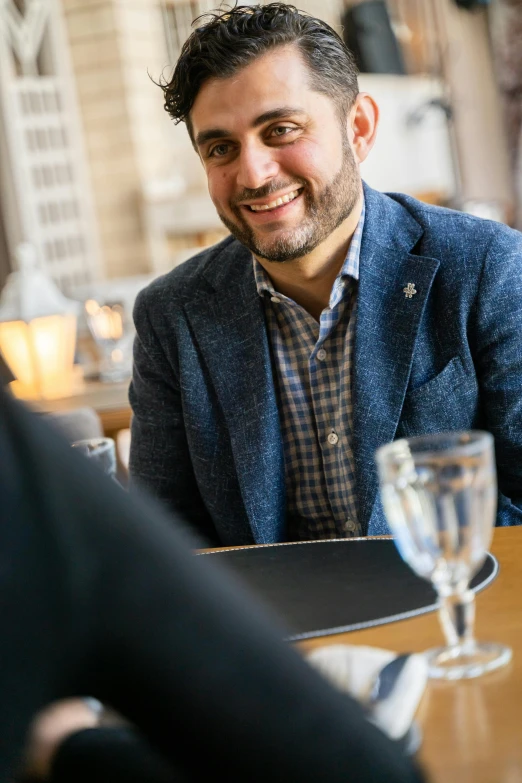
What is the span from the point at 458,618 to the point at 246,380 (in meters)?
0.86

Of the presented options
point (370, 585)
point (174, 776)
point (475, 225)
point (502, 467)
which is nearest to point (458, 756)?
point (174, 776)

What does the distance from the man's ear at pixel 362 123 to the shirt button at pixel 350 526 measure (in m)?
0.59

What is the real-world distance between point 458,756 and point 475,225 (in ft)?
3.51

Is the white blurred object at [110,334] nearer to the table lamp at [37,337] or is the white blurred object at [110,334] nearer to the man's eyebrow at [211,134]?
the table lamp at [37,337]

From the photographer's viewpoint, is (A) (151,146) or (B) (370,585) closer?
(B) (370,585)

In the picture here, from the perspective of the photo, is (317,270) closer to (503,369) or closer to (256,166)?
(256,166)

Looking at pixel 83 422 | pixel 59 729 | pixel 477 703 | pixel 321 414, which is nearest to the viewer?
pixel 59 729

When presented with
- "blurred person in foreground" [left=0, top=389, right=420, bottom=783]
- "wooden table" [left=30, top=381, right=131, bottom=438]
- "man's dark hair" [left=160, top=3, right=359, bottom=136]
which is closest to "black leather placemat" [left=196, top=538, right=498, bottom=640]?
"blurred person in foreground" [left=0, top=389, right=420, bottom=783]

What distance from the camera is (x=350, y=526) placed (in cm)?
155

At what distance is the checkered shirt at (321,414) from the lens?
1552 millimetres

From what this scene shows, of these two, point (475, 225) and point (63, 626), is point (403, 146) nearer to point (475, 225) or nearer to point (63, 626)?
point (475, 225)

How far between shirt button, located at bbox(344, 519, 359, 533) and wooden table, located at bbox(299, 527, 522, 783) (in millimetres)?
609

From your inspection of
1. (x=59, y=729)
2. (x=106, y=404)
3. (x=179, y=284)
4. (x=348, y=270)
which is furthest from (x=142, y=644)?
(x=106, y=404)

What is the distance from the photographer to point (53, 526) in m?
0.33
